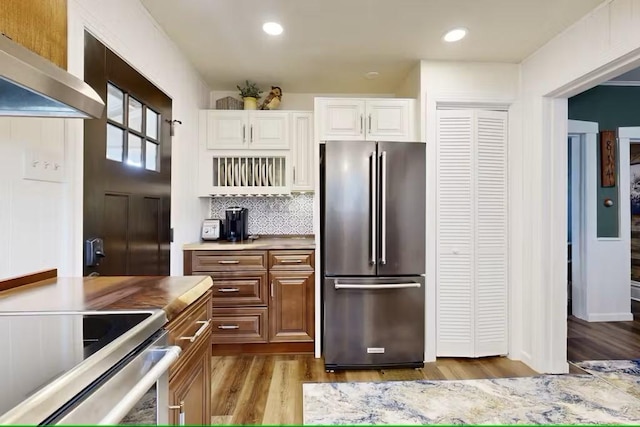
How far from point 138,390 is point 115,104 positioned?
1606mm

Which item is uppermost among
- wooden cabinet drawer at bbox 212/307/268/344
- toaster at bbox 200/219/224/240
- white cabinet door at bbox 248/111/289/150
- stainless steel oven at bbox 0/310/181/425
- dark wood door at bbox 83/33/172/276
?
white cabinet door at bbox 248/111/289/150

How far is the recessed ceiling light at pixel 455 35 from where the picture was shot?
2303 mm

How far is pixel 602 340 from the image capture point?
3.18 meters

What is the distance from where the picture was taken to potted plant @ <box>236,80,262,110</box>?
323 centimetres

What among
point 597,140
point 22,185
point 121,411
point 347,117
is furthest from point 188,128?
point 597,140

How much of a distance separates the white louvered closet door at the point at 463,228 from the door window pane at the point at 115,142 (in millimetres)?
2266

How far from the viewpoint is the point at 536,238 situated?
8.52 ft

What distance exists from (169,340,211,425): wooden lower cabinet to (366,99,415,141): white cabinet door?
7.19 ft

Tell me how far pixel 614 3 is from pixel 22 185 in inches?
121

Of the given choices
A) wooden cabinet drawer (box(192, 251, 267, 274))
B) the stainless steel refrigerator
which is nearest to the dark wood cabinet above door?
the stainless steel refrigerator

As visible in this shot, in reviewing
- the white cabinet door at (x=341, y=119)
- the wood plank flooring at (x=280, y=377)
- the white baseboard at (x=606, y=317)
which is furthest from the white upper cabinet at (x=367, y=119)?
the white baseboard at (x=606, y=317)

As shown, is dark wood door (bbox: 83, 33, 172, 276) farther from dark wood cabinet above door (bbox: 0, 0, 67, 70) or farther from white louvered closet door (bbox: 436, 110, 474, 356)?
white louvered closet door (bbox: 436, 110, 474, 356)

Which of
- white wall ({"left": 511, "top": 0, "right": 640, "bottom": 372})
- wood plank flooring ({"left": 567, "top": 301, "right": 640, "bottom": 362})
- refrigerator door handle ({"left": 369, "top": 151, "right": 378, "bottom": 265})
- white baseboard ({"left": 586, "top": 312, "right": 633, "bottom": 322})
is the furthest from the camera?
white baseboard ({"left": 586, "top": 312, "right": 633, "bottom": 322})

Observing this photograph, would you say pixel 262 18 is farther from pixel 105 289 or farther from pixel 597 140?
pixel 597 140
